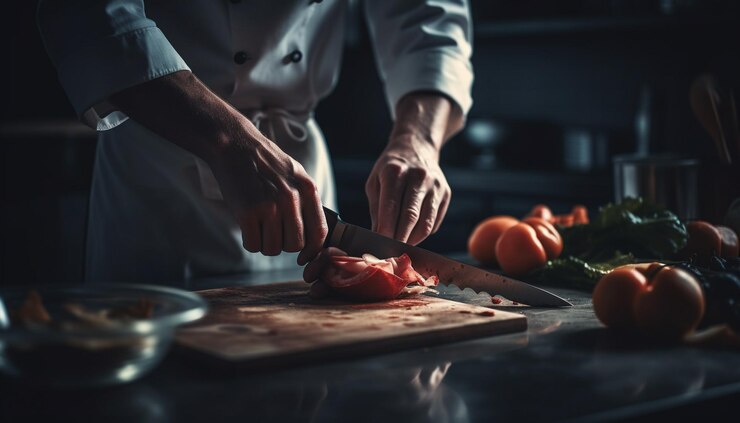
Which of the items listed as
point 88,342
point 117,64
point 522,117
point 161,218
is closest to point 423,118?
point 161,218

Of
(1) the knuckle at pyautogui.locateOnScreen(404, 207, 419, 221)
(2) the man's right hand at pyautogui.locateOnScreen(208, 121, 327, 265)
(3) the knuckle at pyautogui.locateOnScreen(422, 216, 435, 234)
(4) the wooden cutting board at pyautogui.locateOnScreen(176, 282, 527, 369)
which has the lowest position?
(4) the wooden cutting board at pyautogui.locateOnScreen(176, 282, 527, 369)

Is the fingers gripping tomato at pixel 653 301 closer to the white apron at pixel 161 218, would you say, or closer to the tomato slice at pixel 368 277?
the tomato slice at pixel 368 277

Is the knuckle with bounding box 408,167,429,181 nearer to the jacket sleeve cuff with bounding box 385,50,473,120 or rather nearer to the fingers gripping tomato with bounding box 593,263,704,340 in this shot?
the jacket sleeve cuff with bounding box 385,50,473,120

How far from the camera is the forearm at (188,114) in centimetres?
118

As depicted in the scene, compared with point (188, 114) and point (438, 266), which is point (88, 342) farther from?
point (438, 266)

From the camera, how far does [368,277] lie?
113 centimetres

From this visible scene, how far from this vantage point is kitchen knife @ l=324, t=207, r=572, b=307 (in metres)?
1.17

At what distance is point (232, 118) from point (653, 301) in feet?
1.91

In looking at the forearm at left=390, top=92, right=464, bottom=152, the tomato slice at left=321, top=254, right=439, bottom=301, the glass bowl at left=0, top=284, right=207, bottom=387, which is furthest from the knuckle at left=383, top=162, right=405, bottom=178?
the glass bowl at left=0, top=284, right=207, bottom=387

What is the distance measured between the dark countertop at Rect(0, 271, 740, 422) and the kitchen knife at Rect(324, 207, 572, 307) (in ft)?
0.62

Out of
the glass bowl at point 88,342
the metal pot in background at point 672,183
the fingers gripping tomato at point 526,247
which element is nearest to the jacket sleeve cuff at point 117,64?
the glass bowl at point 88,342

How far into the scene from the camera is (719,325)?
39.0 inches

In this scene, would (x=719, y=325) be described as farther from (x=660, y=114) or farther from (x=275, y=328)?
(x=660, y=114)

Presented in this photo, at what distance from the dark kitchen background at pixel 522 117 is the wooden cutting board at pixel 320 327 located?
177 cm
